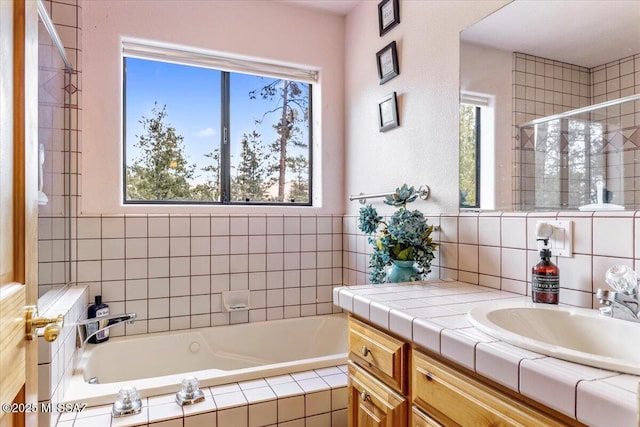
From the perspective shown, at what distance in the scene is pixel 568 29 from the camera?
4.05 ft

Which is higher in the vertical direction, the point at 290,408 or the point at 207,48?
the point at 207,48

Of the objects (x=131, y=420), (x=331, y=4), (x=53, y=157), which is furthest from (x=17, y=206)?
(x=331, y=4)

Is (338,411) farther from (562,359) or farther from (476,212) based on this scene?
(562,359)

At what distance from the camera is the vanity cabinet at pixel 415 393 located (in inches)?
29.5

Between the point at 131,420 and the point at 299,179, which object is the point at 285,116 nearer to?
the point at 299,179

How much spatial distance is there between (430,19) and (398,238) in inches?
40.7

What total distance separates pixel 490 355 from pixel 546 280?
48cm

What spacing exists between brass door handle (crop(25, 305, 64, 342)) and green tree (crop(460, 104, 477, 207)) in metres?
1.41

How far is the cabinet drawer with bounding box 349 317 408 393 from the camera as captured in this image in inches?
41.8

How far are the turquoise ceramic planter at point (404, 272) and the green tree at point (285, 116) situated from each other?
3.92 feet

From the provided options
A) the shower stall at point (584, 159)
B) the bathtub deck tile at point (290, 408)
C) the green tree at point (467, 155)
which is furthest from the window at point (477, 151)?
the bathtub deck tile at point (290, 408)

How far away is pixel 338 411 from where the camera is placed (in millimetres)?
1601

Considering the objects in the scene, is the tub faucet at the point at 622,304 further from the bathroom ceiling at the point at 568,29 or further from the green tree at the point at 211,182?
the green tree at the point at 211,182

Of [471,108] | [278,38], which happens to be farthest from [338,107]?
[471,108]
